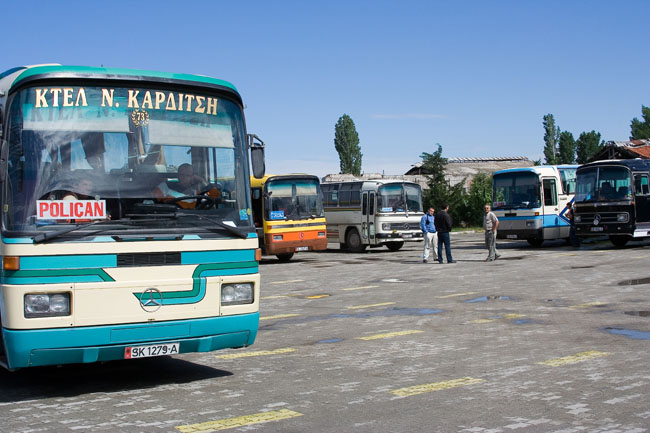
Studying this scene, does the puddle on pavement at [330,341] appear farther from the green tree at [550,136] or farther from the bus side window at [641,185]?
the green tree at [550,136]

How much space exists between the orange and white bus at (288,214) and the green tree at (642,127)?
258 ft

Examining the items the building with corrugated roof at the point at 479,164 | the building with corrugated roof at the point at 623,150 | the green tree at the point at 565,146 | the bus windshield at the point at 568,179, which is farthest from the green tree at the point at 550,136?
the bus windshield at the point at 568,179

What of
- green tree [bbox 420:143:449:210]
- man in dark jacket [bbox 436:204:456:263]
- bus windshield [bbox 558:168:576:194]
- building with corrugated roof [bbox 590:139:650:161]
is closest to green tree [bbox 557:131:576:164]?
building with corrugated roof [bbox 590:139:650:161]

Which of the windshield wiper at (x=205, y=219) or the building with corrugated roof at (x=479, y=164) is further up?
the building with corrugated roof at (x=479, y=164)

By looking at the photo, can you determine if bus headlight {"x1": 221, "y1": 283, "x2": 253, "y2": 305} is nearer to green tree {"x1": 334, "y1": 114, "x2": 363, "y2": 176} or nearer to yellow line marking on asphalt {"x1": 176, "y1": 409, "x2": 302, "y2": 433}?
yellow line marking on asphalt {"x1": 176, "y1": 409, "x2": 302, "y2": 433}

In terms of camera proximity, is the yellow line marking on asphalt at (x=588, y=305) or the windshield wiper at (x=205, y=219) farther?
the yellow line marking on asphalt at (x=588, y=305)

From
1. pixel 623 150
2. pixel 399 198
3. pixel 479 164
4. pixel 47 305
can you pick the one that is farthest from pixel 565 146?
pixel 47 305

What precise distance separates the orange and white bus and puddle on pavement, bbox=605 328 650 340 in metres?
18.6

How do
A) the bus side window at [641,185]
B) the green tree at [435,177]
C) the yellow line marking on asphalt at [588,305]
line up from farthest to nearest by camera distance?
the green tree at [435,177]
the bus side window at [641,185]
the yellow line marking on asphalt at [588,305]

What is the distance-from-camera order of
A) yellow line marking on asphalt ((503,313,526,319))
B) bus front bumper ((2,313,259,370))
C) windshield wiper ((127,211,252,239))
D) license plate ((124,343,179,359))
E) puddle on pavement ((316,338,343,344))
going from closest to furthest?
1. bus front bumper ((2,313,259,370))
2. license plate ((124,343,179,359))
3. windshield wiper ((127,211,252,239))
4. puddle on pavement ((316,338,343,344))
5. yellow line marking on asphalt ((503,313,526,319))

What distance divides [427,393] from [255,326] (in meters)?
2.05

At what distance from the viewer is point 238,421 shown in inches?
268

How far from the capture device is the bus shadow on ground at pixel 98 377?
27.5ft

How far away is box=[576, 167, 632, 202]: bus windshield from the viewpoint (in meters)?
29.7
